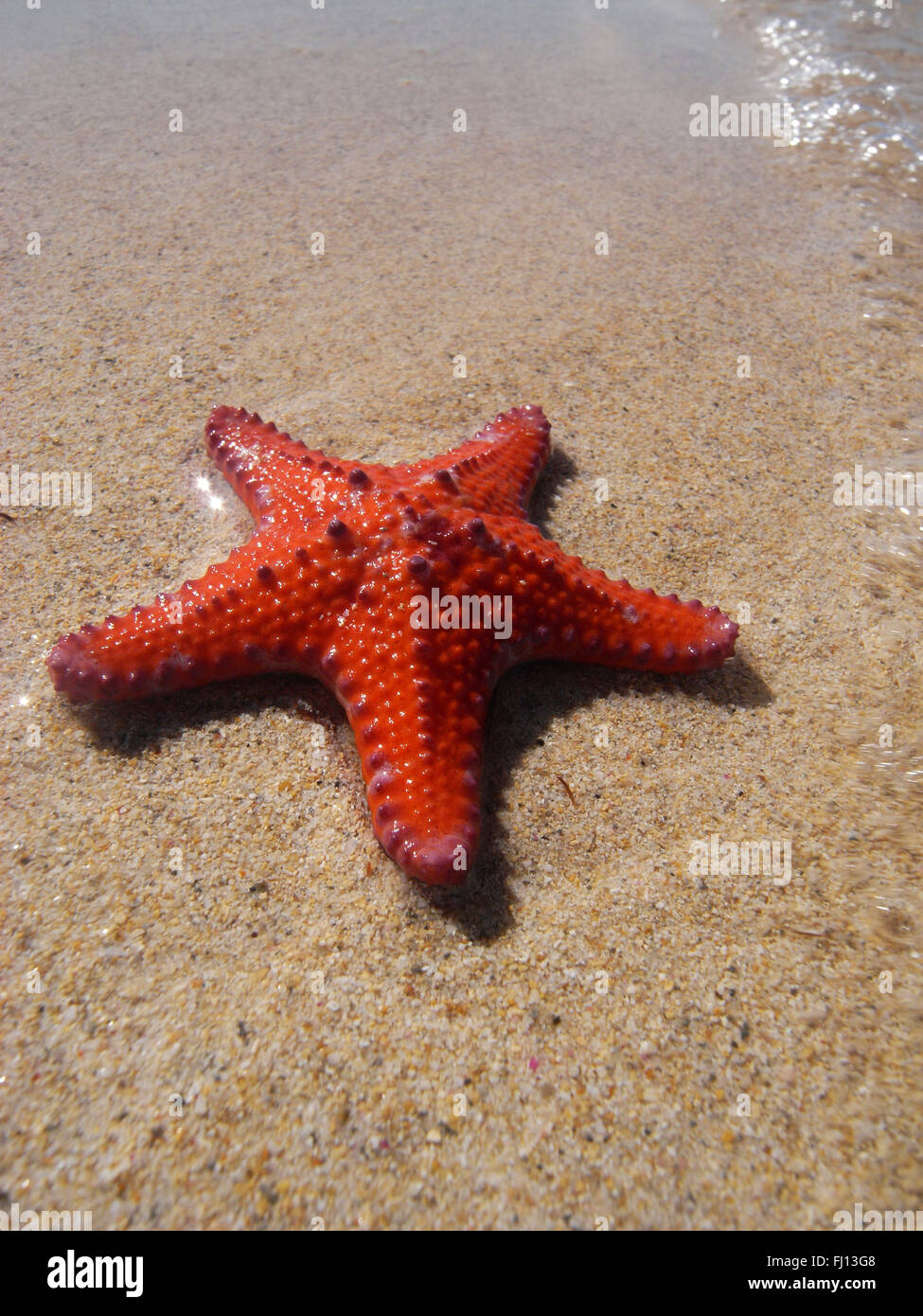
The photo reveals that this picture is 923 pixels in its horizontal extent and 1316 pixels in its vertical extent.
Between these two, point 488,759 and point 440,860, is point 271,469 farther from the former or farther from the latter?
point 440,860

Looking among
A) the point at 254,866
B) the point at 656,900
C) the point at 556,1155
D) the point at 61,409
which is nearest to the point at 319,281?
the point at 61,409

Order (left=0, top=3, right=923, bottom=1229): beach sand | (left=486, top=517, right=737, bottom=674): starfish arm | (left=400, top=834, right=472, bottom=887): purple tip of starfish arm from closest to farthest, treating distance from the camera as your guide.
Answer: (left=0, top=3, right=923, bottom=1229): beach sand < (left=400, top=834, right=472, bottom=887): purple tip of starfish arm < (left=486, top=517, right=737, bottom=674): starfish arm

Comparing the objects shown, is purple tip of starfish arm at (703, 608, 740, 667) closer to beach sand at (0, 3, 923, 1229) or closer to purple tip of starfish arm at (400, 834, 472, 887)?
beach sand at (0, 3, 923, 1229)

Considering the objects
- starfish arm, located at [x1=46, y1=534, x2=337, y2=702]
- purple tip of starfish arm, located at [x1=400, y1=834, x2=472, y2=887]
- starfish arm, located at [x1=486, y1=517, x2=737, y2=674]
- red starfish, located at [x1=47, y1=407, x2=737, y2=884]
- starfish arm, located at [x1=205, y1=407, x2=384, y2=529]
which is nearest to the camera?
purple tip of starfish arm, located at [x1=400, y1=834, x2=472, y2=887]

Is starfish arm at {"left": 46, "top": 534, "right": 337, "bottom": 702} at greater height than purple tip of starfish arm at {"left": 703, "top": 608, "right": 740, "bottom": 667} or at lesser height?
greater

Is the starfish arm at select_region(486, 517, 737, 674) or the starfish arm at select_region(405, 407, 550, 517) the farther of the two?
the starfish arm at select_region(405, 407, 550, 517)

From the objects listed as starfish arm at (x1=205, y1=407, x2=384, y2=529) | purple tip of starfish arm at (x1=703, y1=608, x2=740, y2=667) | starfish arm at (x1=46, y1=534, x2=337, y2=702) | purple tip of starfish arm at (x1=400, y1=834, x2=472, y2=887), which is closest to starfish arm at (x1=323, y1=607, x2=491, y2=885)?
purple tip of starfish arm at (x1=400, y1=834, x2=472, y2=887)

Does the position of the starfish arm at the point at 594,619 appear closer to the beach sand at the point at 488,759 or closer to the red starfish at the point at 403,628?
the red starfish at the point at 403,628
